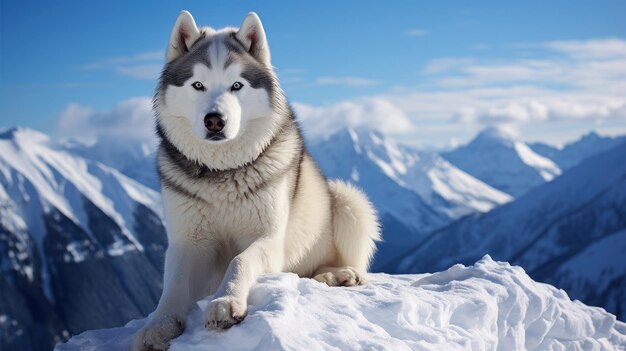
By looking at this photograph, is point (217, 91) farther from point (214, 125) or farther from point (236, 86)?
point (214, 125)

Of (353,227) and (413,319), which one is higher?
(353,227)

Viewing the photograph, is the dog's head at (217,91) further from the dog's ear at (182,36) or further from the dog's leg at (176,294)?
the dog's leg at (176,294)

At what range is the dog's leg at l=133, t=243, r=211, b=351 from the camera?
6052mm

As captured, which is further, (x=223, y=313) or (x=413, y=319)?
(x=413, y=319)

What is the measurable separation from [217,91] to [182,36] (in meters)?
1.26

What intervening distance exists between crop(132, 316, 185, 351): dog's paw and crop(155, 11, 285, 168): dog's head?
1848 mm

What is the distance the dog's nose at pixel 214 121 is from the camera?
20.7 feet

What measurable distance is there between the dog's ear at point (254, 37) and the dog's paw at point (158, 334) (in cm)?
319

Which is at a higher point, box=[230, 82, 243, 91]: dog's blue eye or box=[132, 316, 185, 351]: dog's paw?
box=[230, 82, 243, 91]: dog's blue eye

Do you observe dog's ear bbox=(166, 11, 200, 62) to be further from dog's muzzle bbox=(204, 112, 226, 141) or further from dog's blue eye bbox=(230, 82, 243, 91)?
dog's muzzle bbox=(204, 112, 226, 141)

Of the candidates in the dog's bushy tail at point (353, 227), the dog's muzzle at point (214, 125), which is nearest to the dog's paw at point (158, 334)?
the dog's muzzle at point (214, 125)

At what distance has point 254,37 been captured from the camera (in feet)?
24.8

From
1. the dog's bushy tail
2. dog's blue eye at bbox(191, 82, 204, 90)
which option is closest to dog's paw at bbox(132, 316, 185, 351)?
dog's blue eye at bbox(191, 82, 204, 90)

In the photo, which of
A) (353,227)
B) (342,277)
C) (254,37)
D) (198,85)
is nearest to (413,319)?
(342,277)
